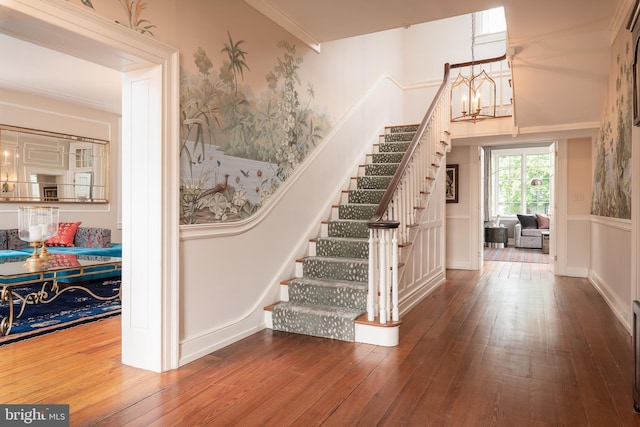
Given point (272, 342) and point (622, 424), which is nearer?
point (622, 424)

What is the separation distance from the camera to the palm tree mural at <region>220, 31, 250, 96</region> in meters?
3.10

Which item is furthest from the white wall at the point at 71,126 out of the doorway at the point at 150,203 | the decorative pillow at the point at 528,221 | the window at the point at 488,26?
the decorative pillow at the point at 528,221

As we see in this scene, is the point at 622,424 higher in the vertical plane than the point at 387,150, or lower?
lower

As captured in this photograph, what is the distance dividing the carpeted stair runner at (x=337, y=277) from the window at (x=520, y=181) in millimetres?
8127

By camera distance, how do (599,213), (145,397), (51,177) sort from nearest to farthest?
(145,397)
(599,213)
(51,177)

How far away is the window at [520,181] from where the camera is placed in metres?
11.6

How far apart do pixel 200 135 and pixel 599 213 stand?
507 cm

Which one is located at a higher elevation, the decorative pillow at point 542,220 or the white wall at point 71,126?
the white wall at point 71,126

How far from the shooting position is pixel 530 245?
1055cm

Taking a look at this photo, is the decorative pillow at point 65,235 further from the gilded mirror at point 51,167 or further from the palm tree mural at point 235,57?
the palm tree mural at point 235,57

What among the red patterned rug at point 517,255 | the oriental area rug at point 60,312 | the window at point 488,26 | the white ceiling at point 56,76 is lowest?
the red patterned rug at point 517,255

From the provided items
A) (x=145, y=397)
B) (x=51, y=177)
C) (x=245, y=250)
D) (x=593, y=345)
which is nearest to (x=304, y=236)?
(x=245, y=250)

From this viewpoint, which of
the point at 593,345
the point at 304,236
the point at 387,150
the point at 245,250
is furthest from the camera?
the point at 387,150

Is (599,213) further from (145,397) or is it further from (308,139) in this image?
(145,397)
